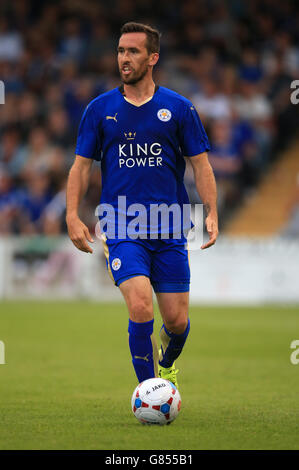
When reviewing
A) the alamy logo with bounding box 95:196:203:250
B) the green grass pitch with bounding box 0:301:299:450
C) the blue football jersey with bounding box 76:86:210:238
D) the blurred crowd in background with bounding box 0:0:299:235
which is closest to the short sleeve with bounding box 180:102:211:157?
the blue football jersey with bounding box 76:86:210:238

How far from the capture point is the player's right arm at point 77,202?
246 inches

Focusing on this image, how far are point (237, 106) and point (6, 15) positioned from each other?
24.7 feet

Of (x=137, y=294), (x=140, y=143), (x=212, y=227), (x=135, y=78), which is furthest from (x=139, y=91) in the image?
(x=137, y=294)

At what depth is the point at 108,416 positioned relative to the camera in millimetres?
6344

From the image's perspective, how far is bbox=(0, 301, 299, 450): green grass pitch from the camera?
18.0ft

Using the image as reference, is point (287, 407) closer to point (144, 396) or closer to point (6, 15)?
point (144, 396)

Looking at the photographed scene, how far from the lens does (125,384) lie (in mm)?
8242

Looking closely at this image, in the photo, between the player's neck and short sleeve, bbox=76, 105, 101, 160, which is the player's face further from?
short sleeve, bbox=76, 105, 101, 160

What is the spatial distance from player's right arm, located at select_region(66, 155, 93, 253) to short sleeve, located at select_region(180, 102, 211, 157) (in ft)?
2.27

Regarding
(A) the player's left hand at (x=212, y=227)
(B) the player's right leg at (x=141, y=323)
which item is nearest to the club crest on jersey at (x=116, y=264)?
(B) the player's right leg at (x=141, y=323)

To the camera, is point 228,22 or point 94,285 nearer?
point 94,285
